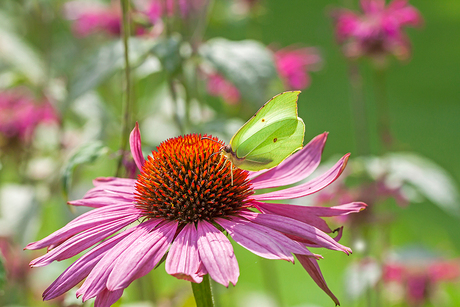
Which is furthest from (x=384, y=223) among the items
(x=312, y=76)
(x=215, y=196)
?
(x=312, y=76)

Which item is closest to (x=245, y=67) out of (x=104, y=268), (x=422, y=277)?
(x=104, y=268)

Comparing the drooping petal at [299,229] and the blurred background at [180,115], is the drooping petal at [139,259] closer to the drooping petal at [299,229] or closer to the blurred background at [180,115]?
the drooping petal at [299,229]

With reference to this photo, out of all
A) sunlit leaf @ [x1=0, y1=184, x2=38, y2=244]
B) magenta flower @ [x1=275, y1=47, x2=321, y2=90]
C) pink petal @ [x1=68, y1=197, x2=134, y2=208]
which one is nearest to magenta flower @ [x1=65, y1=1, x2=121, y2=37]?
magenta flower @ [x1=275, y1=47, x2=321, y2=90]

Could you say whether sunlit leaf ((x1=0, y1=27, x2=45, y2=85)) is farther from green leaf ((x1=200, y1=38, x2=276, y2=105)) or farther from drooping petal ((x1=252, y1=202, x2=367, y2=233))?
drooping petal ((x1=252, y1=202, x2=367, y2=233))

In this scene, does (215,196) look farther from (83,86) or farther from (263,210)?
(83,86)

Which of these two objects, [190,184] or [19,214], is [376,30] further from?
[19,214]

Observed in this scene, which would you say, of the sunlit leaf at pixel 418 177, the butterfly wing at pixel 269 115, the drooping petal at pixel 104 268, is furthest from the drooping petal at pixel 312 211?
the sunlit leaf at pixel 418 177
